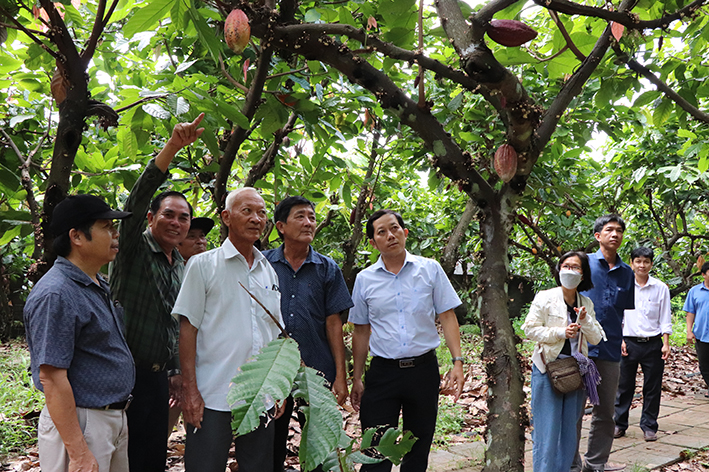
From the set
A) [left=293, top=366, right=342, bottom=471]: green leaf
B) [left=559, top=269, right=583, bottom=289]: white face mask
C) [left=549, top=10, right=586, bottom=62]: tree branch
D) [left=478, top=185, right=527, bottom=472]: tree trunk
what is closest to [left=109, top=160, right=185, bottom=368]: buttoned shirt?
[left=478, top=185, right=527, bottom=472]: tree trunk

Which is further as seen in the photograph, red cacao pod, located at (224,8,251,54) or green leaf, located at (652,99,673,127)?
green leaf, located at (652,99,673,127)

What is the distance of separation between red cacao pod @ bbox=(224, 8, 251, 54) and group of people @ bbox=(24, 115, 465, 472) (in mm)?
415

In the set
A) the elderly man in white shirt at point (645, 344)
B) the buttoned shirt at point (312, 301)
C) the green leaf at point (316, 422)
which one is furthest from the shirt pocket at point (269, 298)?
the elderly man in white shirt at point (645, 344)

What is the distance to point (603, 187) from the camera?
6.88 meters

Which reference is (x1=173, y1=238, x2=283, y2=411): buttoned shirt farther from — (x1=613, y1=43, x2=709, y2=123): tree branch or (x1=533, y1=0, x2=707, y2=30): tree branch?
(x1=613, y1=43, x2=709, y2=123): tree branch

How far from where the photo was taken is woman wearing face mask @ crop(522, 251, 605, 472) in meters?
3.23

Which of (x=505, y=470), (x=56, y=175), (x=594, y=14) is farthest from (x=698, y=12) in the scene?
(x=56, y=175)

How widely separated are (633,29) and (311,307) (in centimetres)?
179

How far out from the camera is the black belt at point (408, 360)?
112 inches

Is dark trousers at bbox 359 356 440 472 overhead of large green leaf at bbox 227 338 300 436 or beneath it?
beneath

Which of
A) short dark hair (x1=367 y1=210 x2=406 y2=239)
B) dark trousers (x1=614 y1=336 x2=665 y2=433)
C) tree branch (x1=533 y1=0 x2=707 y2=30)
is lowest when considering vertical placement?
dark trousers (x1=614 y1=336 x2=665 y2=433)

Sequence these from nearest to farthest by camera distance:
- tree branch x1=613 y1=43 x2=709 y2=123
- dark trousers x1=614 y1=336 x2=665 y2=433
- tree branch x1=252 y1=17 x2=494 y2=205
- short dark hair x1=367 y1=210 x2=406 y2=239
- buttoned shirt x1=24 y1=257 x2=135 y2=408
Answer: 1. buttoned shirt x1=24 y1=257 x2=135 y2=408
2. tree branch x1=252 y1=17 x2=494 y2=205
3. tree branch x1=613 y1=43 x2=709 y2=123
4. short dark hair x1=367 y1=210 x2=406 y2=239
5. dark trousers x1=614 y1=336 x2=665 y2=433

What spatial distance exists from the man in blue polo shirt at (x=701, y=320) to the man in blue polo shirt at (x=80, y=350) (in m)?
5.88

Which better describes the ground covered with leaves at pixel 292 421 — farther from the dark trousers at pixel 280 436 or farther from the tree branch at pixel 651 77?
the tree branch at pixel 651 77
